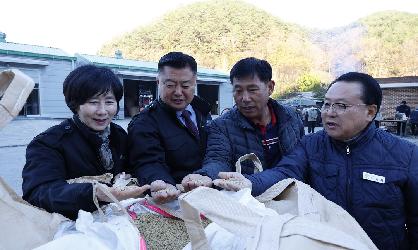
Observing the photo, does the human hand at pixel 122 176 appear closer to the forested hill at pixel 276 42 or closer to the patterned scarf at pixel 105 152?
the patterned scarf at pixel 105 152

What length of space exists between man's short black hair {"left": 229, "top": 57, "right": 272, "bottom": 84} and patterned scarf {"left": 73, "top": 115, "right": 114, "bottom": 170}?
111 centimetres

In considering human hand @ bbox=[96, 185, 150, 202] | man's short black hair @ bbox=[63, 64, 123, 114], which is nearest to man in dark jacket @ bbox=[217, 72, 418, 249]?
human hand @ bbox=[96, 185, 150, 202]

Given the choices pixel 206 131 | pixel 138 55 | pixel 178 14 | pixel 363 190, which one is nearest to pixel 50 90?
Result: pixel 206 131

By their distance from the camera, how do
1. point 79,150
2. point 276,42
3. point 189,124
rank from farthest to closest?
point 276,42 → point 189,124 → point 79,150

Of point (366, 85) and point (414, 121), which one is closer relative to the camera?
point (366, 85)

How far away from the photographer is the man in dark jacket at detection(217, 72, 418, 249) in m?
2.00

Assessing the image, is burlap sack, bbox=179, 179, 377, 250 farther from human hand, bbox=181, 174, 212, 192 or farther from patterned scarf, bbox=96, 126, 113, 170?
patterned scarf, bbox=96, 126, 113, 170

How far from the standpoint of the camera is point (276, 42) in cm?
9162

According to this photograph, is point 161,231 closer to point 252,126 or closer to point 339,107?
point 339,107

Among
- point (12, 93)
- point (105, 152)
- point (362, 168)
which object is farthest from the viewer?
point (362, 168)

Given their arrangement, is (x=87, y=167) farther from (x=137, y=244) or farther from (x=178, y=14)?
(x=178, y=14)

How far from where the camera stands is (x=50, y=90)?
52.5 feet

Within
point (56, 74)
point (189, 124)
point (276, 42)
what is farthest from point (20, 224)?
point (276, 42)

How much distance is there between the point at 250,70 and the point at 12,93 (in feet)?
5.56
